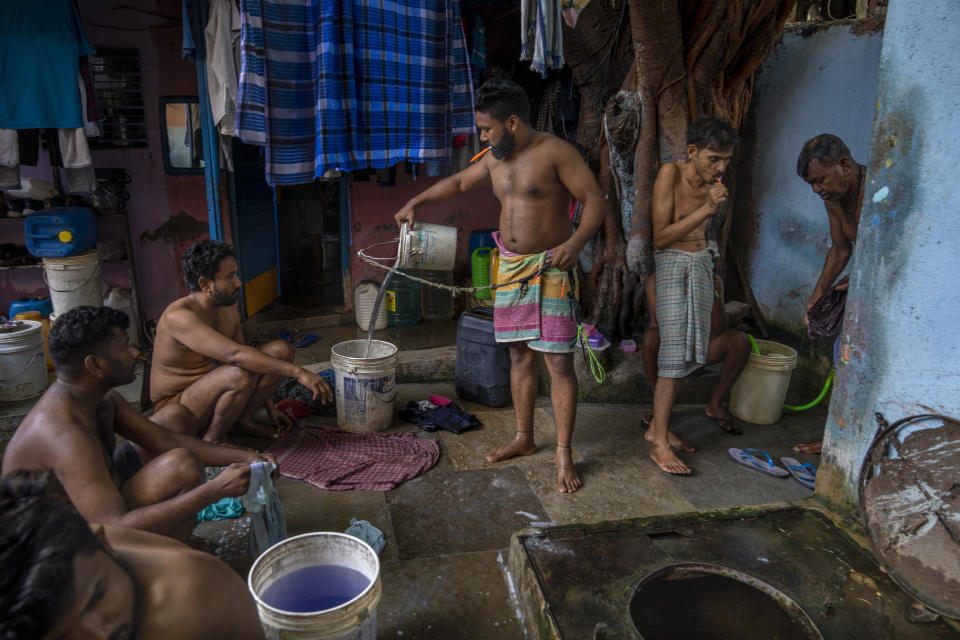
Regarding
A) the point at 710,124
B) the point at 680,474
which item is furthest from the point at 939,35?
the point at 680,474

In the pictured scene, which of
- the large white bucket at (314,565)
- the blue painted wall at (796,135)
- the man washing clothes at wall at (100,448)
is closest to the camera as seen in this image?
the large white bucket at (314,565)

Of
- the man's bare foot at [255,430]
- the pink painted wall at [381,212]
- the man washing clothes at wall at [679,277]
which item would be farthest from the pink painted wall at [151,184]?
the man washing clothes at wall at [679,277]

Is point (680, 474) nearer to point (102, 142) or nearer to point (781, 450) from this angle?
point (781, 450)

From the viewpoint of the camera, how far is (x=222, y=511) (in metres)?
3.04

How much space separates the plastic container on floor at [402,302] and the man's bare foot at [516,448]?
270 centimetres

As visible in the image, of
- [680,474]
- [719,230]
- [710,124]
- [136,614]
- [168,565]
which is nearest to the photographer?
[136,614]

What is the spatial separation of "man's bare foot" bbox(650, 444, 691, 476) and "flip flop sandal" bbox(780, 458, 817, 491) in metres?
0.62

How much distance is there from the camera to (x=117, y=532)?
146 centimetres

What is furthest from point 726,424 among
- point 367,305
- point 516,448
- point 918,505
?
point 367,305

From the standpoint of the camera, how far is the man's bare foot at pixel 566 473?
11.3 feet

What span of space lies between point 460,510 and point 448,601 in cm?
69

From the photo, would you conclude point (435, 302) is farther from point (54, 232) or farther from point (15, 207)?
point (15, 207)

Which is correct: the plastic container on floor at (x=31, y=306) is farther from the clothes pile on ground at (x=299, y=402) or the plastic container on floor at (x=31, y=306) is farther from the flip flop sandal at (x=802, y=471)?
the flip flop sandal at (x=802, y=471)

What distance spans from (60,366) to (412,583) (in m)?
1.58
